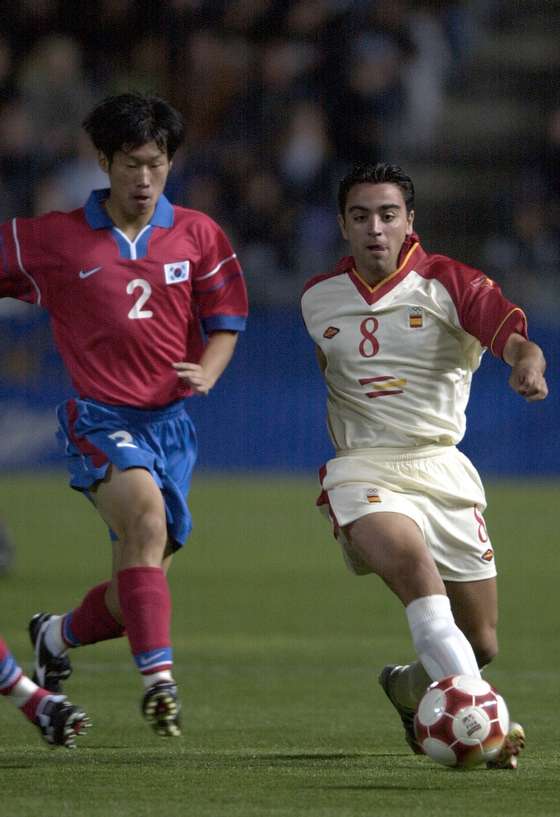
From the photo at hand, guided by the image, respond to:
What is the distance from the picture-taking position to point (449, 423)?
584 cm

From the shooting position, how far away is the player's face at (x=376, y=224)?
577 centimetres

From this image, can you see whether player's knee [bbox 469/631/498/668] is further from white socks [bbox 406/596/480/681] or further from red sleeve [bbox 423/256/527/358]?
red sleeve [bbox 423/256/527/358]

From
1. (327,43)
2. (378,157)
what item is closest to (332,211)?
(378,157)

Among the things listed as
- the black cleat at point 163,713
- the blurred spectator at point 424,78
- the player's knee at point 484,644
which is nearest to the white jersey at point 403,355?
the player's knee at point 484,644

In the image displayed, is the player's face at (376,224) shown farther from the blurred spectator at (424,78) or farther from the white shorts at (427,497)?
the blurred spectator at (424,78)

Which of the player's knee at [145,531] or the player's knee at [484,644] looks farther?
the player's knee at [145,531]

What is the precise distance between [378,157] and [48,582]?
9.61 m

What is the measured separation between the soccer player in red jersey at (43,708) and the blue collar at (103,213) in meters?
1.60

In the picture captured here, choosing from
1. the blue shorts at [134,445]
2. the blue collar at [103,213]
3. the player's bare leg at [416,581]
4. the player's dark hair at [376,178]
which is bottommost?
the player's bare leg at [416,581]

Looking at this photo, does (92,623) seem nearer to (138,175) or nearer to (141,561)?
(141,561)

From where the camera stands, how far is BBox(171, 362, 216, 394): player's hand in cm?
598

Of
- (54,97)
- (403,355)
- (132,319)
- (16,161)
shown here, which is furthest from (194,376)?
(54,97)

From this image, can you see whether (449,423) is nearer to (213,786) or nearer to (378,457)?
(378,457)

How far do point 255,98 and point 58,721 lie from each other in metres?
15.3
